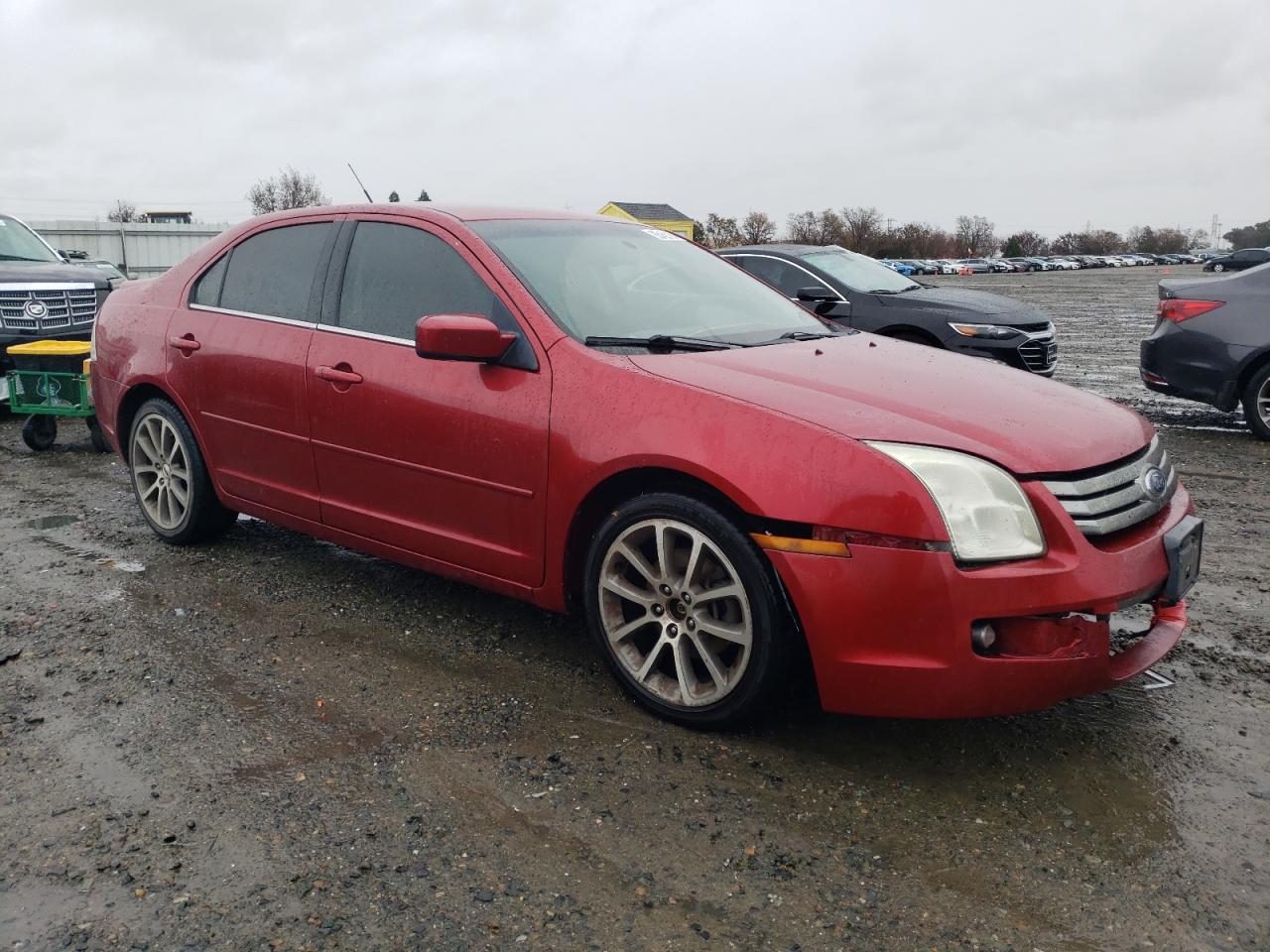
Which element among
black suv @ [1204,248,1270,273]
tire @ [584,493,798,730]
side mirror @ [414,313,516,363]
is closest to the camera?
tire @ [584,493,798,730]

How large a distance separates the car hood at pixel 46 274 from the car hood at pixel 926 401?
945cm

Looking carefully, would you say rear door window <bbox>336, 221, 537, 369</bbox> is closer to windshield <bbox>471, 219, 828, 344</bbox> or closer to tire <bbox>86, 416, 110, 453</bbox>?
windshield <bbox>471, 219, 828, 344</bbox>

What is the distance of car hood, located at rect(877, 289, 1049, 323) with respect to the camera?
31.6 ft

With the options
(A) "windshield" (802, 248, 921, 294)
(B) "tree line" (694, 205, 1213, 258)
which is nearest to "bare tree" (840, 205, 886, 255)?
(B) "tree line" (694, 205, 1213, 258)

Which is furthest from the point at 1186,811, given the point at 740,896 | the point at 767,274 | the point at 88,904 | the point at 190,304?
the point at 767,274

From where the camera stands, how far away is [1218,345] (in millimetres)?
8398

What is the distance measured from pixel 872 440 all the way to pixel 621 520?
2.76 feet

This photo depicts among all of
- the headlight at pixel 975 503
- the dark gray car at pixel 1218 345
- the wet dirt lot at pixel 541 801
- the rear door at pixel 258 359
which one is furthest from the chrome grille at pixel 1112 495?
the dark gray car at pixel 1218 345

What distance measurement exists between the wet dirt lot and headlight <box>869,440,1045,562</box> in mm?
715

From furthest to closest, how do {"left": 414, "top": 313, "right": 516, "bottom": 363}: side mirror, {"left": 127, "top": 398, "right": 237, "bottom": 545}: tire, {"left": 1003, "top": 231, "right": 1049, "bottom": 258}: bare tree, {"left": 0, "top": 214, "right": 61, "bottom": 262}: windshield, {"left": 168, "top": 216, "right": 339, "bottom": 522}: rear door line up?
{"left": 1003, "top": 231, "right": 1049, "bottom": 258}: bare tree
{"left": 0, "top": 214, "right": 61, "bottom": 262}: windshield
{"left": 127, "top": 398, "right": 237, "bottom": 545}: tire
{"left": 168, "top": 216, "right": 339, "bottom": 522}: rear door
{"left": 414, "top": 313, "right": 516, "bottom": 363}: side mirror

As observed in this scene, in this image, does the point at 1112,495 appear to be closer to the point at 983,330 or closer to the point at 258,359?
the point at 258,359

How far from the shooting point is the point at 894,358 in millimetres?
3855

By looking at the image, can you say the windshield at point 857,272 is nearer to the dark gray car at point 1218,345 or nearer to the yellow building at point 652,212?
the dark gray car at point 1218,345

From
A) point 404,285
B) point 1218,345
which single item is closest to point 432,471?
point 404,285
